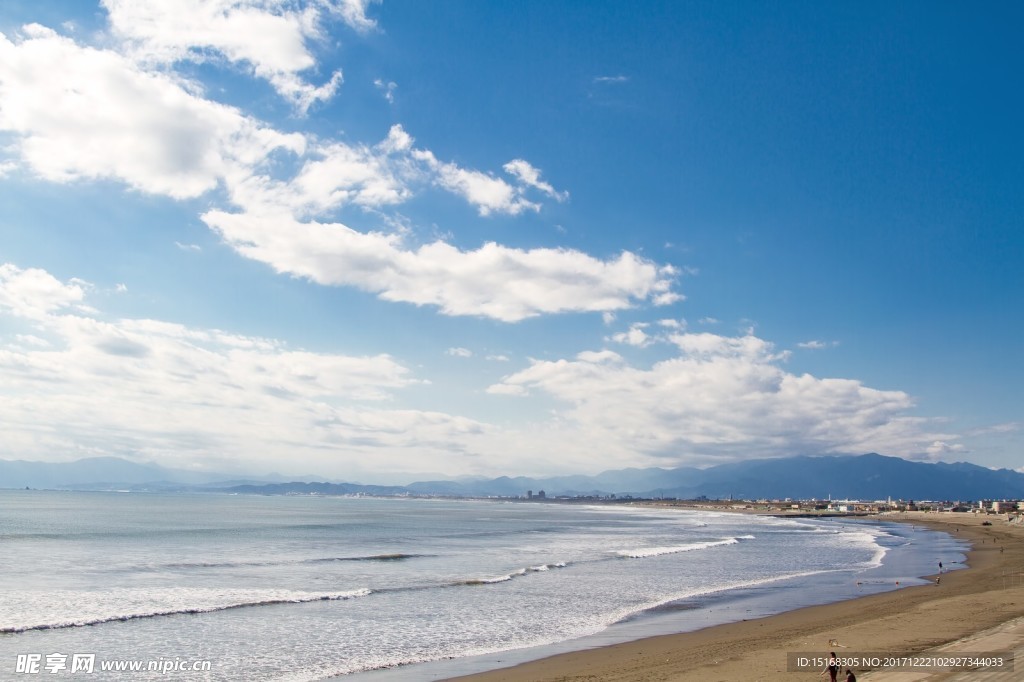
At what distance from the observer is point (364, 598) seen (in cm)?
3234

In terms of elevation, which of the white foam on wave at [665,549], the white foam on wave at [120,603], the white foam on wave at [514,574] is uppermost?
the white foam on wave at [120,603]

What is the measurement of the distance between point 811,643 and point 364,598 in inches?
808

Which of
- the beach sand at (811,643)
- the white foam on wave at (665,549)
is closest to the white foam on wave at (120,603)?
the beach sand at (811,643)

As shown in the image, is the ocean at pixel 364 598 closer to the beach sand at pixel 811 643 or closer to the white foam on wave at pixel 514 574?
the white foam on wave at pixel 514 574

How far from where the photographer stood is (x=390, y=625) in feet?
85.3

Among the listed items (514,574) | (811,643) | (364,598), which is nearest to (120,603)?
(364,598)

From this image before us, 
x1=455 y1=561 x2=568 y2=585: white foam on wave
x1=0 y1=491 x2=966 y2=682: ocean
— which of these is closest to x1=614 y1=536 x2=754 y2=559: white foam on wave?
x1=0 y1=491 x2=966 y2=682: ocean

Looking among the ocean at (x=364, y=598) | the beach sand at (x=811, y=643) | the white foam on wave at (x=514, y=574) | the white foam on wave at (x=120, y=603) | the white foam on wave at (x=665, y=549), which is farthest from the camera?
the white foam on wave at (x=665, y=549)

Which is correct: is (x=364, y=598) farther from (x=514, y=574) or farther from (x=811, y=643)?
(x=811, y=643)

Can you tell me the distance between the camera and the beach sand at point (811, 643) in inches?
712

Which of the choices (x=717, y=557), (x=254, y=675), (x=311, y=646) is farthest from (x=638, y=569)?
(x=254, y=675)

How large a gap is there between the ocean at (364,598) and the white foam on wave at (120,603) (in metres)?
0.11

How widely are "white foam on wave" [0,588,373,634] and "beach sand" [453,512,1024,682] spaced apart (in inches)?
637

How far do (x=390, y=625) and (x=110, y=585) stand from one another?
18.7 metres
